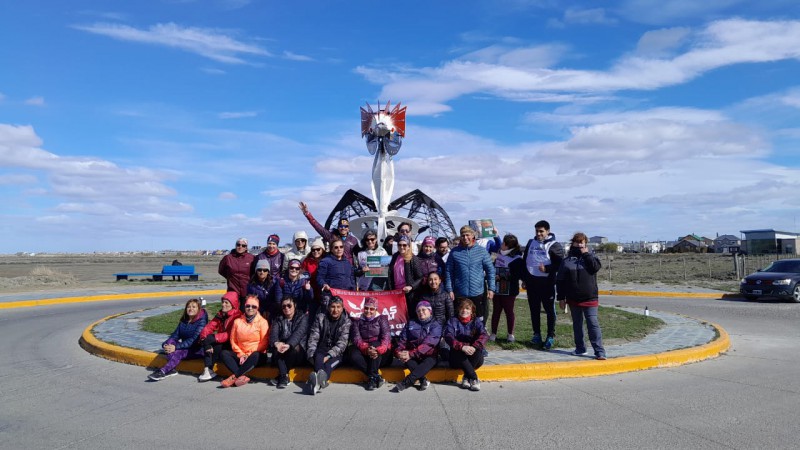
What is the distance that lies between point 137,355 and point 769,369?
9.22 m

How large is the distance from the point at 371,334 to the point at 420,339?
2.16 feet

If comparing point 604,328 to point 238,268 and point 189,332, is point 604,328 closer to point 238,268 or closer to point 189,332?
point 238,268

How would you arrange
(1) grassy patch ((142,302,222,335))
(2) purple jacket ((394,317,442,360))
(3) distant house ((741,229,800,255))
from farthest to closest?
1. (3) distant house ((741,229,800,255))
2. (1) grassy patch ((142,302,222,335))
3. (2) purple jacket ((394,317,442,360))

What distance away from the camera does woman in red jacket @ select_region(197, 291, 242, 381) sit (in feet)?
24.0

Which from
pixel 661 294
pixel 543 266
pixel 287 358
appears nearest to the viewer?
pixel 287 358

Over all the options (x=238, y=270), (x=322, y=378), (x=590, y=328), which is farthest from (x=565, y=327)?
(x=238, y=270)

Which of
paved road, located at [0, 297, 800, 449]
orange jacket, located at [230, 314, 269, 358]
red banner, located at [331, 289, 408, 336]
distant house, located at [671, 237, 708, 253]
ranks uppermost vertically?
distant house, located at [671, 237, 708, 253]

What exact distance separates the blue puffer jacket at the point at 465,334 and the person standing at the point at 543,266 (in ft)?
6.41

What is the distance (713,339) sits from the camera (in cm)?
942

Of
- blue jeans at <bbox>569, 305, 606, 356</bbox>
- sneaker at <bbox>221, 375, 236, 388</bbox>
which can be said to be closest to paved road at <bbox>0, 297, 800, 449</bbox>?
sneaker at <bbox>221, 375, 236, 388</bbox>

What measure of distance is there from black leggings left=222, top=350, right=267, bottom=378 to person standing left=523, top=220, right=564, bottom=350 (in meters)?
4.33

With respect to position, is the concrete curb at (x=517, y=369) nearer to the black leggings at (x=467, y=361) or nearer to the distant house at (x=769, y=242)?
the black leggings at (x=467, y=361)

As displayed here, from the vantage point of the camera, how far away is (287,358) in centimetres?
713

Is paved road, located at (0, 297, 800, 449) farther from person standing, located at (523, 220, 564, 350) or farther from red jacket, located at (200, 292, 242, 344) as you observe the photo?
person standing, located at (523, 220, 564, 350)
